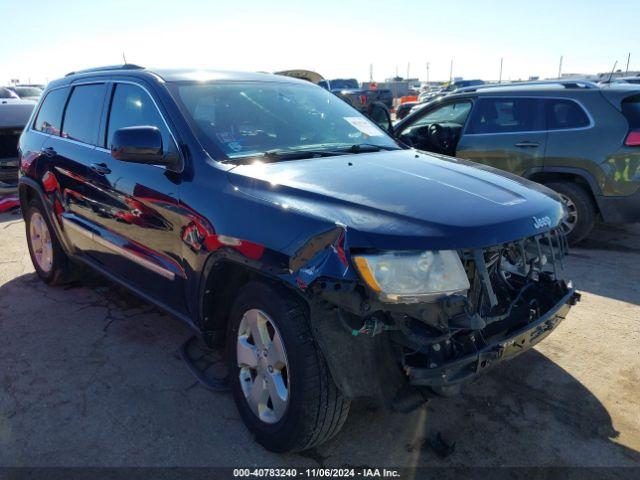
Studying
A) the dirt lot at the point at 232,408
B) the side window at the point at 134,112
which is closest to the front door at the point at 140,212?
the side window at the point at 134,112

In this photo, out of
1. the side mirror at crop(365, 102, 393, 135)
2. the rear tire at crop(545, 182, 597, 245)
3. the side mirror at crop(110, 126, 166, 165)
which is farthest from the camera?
the rear tire at crop(545, 182, 597, 245)

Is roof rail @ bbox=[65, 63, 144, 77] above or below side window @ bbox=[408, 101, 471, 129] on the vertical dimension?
above

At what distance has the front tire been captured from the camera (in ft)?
7.48

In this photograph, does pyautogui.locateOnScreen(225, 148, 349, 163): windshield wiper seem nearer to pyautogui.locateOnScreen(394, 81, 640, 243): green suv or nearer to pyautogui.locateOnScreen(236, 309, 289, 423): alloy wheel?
pyautogui.locateOnScreen(236, 309, 289, 423): alloy wheel

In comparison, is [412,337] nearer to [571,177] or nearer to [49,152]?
[49,152]

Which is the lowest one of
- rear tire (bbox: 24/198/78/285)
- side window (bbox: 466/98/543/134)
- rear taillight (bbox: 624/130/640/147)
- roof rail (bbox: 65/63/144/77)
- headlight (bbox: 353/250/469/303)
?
rear tire (bbox: 24/198/78/285)

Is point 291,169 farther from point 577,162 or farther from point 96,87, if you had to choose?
point 577,162

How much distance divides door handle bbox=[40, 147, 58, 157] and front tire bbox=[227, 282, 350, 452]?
2624 millimetres

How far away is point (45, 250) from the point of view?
195 inches

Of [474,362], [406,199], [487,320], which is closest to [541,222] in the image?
[487,320]

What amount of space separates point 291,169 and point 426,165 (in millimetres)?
846

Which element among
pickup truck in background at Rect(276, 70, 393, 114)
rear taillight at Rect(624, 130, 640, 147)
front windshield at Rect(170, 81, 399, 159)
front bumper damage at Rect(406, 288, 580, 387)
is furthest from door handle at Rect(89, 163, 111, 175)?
rear taillight at Rect(624, 130, 640, 147)

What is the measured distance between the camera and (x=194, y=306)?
2.89 meters

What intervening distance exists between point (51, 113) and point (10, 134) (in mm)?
4856
